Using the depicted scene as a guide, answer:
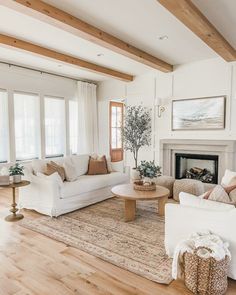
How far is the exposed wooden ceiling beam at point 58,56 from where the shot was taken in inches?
151

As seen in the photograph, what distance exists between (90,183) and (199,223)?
234cm

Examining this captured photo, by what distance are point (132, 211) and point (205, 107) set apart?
300 centimetres

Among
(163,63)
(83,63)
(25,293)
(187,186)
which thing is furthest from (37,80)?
(25,293)

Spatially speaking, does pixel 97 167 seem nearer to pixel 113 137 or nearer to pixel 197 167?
pixel 197 167

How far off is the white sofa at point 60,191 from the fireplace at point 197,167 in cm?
188

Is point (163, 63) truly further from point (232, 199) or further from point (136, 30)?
point (232, 199)

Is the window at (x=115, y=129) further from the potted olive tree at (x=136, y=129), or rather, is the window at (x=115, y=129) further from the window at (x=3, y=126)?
the window at (x=3, y=126)

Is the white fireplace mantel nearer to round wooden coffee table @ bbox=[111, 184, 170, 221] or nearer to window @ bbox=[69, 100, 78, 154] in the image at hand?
round wooden coffee table @ bbox=[111, 184, 170, 221]

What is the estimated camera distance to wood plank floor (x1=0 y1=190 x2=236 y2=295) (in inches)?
79.6

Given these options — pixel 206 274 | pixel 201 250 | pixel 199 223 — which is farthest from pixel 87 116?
pixel 206 274

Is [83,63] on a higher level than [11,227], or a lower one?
higher

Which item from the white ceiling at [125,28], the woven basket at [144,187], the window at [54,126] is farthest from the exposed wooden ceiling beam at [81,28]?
the window at [54,126]

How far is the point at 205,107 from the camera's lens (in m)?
5.24

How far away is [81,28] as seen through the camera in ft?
10.5
